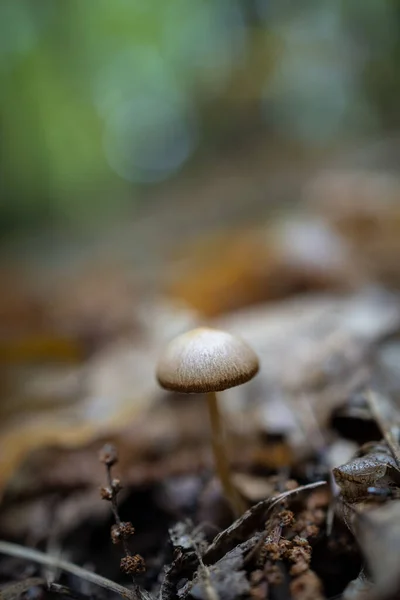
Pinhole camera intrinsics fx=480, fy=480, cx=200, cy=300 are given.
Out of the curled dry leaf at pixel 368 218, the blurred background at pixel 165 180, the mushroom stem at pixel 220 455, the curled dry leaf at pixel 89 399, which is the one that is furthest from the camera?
the curled dry leaf at pixel 368 218

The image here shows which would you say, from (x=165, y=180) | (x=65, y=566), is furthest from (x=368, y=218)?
(x=165, y=180)

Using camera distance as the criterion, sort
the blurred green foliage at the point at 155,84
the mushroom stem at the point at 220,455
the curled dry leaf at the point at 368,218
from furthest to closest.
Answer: the blurred green foliage at the point at 155,84 < the curled dry leaf at the point at 368,218 < the mushroom stem at the point at 220,455

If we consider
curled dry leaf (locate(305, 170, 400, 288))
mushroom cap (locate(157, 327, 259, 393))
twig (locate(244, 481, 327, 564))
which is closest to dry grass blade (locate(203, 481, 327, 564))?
twig (locate(244, 481, 327, 564))

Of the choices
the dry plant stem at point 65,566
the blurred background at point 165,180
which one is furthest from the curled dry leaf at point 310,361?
the dry plant stem at point 65,566

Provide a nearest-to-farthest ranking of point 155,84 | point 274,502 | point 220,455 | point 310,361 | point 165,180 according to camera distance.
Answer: point 274,502
point 220,455
point 310,361
point 155,84
point 165,180

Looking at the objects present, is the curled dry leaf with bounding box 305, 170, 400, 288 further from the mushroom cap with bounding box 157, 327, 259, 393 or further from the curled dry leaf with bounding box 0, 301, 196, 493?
the mushroom cap with bounding box 157, 327, 259, 393

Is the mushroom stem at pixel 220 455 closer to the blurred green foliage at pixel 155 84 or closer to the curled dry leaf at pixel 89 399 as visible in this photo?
the curled dry leaf at pixel 89 399

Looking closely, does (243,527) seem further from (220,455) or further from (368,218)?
(368,218)
